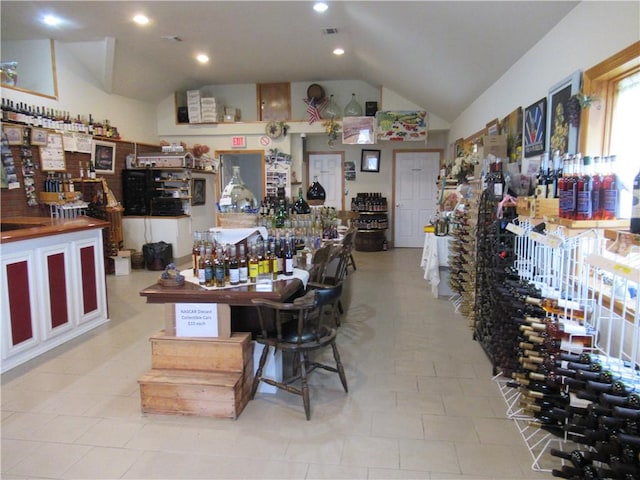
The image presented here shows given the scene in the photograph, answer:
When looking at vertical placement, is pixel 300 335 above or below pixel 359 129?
below

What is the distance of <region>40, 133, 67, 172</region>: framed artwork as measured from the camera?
5.73 m

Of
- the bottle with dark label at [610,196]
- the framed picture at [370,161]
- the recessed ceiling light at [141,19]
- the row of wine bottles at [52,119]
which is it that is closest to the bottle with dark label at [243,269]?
the bottle with dark label at [610,196]

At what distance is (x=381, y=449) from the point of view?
7.86 feet

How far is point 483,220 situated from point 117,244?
18.2ft

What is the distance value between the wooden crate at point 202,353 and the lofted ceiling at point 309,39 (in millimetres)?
3092

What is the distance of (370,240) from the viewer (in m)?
9.09

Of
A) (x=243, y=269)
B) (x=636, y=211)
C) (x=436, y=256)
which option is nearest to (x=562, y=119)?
(x=636, y=211)

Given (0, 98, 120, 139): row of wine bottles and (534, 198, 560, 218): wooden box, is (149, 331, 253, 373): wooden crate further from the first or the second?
(0, 98, 120, 139): row of wine bottles

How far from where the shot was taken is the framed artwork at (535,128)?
3.46 meters

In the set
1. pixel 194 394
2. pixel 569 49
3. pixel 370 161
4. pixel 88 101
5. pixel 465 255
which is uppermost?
pixel 88 101

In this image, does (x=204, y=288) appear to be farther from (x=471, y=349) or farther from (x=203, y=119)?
(x=203, y=119)

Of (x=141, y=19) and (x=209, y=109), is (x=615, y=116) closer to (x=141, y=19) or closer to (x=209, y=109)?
(x=141, y=19)

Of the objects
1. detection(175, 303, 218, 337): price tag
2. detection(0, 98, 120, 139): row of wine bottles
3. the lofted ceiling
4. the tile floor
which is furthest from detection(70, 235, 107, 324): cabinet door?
the lofted ceiling

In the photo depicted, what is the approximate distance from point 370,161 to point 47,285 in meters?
7.01
